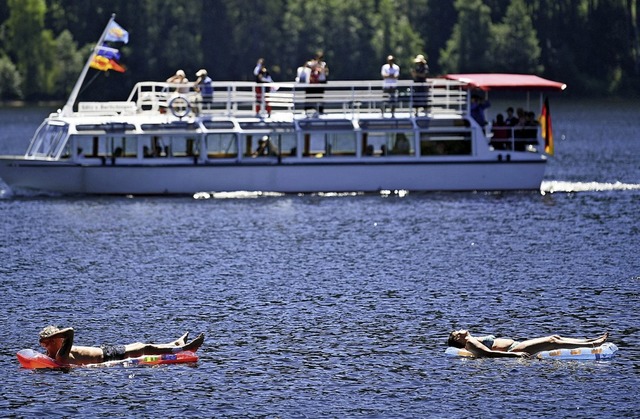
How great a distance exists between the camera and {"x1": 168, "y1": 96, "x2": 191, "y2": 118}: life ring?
61541 mm

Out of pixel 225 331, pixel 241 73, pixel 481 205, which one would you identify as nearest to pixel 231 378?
pixel 225 331

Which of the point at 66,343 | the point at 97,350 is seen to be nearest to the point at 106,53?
the point at 97,350

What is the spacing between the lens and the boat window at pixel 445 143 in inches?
2445

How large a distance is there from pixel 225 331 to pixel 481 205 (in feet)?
84.2

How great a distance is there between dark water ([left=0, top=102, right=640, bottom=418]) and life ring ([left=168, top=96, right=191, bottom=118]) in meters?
3.56

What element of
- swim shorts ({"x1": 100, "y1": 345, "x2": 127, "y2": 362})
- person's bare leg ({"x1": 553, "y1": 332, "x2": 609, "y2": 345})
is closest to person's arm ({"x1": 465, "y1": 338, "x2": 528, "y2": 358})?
person's bare leg ({"x1": 553, "y1": 332, "x2": 609, "y2": 345})

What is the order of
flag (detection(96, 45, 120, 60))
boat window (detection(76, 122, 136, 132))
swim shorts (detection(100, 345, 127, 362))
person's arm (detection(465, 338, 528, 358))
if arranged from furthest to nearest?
flag (detection(96, 45, 120, 60)) → boat window (detection(76, 122, 136, 132)) → person's arm (detection(465, 338, 528, 358)) → swim shorts (detection(100, 345, 127, 362))

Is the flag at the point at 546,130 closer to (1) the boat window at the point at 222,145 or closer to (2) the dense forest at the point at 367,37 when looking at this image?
(1) the boat window at the point at 222,145

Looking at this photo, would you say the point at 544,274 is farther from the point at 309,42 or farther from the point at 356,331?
the point at 309,42

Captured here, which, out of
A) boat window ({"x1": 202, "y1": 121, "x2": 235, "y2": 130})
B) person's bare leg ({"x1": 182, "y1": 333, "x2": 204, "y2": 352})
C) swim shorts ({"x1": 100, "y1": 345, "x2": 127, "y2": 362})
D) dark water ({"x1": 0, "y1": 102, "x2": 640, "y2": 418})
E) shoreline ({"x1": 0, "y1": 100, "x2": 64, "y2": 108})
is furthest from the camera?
shoreline ({"x1": 0, "y1": 100, "x2": 64, "y2": 108})

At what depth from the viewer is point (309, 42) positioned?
171 meters

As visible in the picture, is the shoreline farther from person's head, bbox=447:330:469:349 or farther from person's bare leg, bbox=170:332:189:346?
person's head, bbox=447:330:469:349

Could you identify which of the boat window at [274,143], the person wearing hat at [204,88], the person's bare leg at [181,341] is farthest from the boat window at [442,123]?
the person's bare leg at [181,341]

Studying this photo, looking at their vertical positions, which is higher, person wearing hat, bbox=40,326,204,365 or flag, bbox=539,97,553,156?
flag, bbox=539,97,553,156
